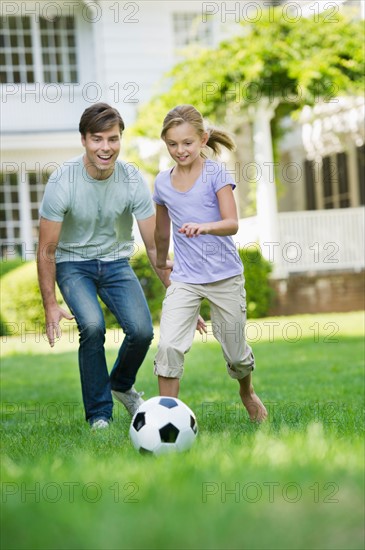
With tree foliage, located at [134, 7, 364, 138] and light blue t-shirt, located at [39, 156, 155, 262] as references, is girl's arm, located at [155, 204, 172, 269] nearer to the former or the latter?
light blue t-shirt, located at [39, 156, 155, 262]

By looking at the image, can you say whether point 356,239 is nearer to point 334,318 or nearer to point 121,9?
point 334,318

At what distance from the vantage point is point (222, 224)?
5152mm

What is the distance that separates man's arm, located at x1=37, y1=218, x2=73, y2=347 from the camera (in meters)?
5.84

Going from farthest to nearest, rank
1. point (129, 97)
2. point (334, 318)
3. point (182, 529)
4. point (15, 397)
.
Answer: point (129, 97) < point (334, 318) < point (15, 397) < point (182, 529)

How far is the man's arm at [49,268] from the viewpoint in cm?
584

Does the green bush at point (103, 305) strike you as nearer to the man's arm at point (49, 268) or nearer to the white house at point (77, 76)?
the white house at point (77, 76)

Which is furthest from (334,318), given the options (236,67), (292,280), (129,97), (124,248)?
(124,248)

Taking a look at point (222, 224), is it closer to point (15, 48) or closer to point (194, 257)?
point (194, 257)

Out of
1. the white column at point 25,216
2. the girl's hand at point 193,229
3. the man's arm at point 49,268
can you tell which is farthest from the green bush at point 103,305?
the girl's hand at point 193,229

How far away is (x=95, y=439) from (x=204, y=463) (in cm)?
175

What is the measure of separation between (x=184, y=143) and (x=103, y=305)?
10810 mm

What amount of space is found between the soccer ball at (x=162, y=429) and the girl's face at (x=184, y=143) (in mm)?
1454

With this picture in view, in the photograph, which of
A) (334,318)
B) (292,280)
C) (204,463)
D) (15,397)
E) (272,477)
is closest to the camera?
(272,477)

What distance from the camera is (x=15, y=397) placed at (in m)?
8.77
